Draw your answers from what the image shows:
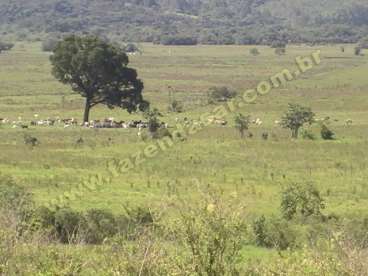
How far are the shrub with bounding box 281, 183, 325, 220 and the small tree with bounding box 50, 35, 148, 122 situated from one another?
26.9 m

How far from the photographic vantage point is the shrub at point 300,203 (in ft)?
94.0

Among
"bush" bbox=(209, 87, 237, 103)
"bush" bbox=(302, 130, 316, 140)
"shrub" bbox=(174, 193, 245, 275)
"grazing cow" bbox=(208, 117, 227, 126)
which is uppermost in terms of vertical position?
"shrub" bbox=(174, 193, 245, 275)

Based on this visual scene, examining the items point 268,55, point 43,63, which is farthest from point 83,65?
point 268,55

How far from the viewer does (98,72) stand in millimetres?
53906

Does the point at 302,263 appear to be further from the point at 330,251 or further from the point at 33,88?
the point at 33,88

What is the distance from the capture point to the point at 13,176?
35.1 meters

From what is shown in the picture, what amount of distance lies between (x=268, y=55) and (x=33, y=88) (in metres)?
76.8

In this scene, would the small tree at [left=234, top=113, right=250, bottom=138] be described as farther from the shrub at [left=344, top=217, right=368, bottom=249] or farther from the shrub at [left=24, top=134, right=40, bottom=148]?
the shrub at [left=344, top=217, right=368, bottom=249]

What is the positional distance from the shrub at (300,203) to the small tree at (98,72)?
26.9 metres

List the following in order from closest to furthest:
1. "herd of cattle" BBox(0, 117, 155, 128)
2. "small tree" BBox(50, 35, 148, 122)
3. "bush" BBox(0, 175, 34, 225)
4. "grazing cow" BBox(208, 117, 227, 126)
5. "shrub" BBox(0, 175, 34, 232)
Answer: "shrub" BBox(0, 175, 34, 232)
"bush" BBox(0, 175, 34, 225)
"small tree" BBox(50, 35, 148, 122)
"herd of cattle" BBox(0, 117, 155, 128)
"grazing cow" BBox(208, 117, 227, 126)

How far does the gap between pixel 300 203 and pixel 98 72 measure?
27.8 meters

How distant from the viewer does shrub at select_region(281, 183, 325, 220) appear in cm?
2866

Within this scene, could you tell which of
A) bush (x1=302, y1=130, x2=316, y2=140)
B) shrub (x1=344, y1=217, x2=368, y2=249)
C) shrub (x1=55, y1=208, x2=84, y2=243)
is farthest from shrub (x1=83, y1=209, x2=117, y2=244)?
bush (x1=302, y1=130, x2=316, y2=140)

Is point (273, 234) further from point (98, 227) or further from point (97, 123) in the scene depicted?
point (97, 123)
